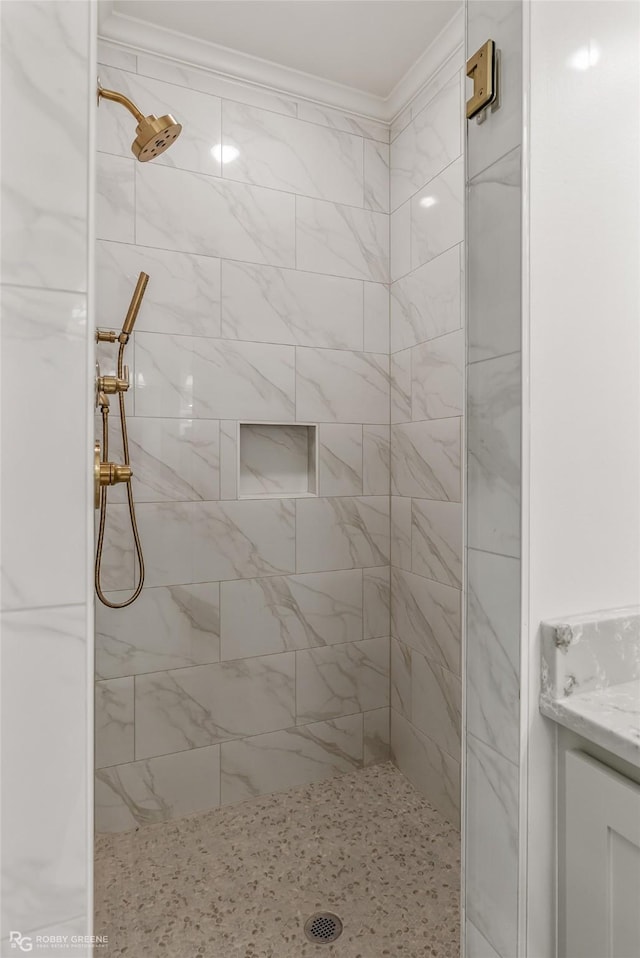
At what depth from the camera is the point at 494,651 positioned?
86 cm

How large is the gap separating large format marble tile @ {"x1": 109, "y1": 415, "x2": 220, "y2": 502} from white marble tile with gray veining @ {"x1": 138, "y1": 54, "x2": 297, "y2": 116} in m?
1.18

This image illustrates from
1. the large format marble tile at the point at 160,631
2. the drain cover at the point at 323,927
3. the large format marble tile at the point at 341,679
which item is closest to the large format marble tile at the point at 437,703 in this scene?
the large format marble tile at the point at 341,679

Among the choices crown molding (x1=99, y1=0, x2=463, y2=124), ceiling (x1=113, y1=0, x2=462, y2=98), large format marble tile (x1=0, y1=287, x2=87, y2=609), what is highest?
ceiling (x1=113, y1=0, x2=462, y2=98)

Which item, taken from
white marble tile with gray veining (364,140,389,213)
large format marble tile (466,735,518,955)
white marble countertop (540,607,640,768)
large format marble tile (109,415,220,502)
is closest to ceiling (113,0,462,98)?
white marble tile with gray veining (364,140,389,213)

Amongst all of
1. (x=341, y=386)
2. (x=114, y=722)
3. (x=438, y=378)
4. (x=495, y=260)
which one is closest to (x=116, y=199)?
(x=341, y=386)

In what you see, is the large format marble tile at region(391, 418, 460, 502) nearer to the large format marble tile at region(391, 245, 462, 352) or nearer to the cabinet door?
the large format marble tile at region(391, 245, 462, 352)

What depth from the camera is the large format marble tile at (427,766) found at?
1.93 metres

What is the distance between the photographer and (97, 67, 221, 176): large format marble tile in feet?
6.03

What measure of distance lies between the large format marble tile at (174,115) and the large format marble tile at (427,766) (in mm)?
2237

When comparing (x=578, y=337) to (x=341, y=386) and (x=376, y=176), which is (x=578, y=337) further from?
(x=376, y=176)

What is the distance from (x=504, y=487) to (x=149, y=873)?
1666 millimetres

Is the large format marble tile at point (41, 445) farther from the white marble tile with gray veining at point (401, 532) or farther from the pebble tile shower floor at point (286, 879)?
the white marble tile with gray veining at point (401, 532)

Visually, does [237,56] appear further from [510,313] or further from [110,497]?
[510,313]

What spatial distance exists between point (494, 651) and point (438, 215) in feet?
5.46
